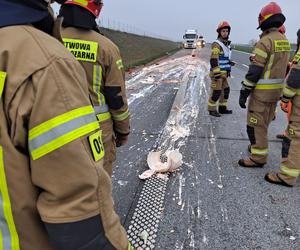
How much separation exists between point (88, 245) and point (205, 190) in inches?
111

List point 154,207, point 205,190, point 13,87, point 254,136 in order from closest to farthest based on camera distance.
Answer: point 13,87 < point 154,207 < point 205,190 < point 254,136

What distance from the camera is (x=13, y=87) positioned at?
0.94 metres

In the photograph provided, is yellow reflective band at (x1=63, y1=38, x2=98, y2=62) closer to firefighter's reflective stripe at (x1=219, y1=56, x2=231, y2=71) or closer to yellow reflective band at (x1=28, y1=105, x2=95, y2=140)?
yellow reflective band at (x1=28, y1=105, x2=95, y2=140)

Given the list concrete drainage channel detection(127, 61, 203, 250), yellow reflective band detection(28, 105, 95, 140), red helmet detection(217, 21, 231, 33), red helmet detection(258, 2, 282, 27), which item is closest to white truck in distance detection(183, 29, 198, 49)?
red helmet detection(217, 21, 231, 33)

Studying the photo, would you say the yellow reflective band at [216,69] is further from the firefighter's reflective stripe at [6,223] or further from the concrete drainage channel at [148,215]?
the firefighter's reflective stripe at [6,223]

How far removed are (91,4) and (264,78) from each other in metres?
A: 2.80

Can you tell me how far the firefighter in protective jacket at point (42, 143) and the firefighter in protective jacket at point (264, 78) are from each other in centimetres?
360

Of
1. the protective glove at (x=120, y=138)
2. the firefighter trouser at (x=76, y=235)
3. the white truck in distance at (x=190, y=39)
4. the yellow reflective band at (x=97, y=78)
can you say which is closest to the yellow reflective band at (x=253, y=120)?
the protective glove at (x=120, y=138)

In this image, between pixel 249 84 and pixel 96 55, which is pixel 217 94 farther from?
pixel 96 55

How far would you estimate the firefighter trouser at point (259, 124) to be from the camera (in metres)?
4.32

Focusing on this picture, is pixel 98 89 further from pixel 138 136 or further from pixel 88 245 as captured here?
pixel 138 136

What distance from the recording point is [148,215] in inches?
124

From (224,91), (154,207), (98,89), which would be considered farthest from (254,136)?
(224,91)

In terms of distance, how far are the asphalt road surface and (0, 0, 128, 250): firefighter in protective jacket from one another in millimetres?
1840
